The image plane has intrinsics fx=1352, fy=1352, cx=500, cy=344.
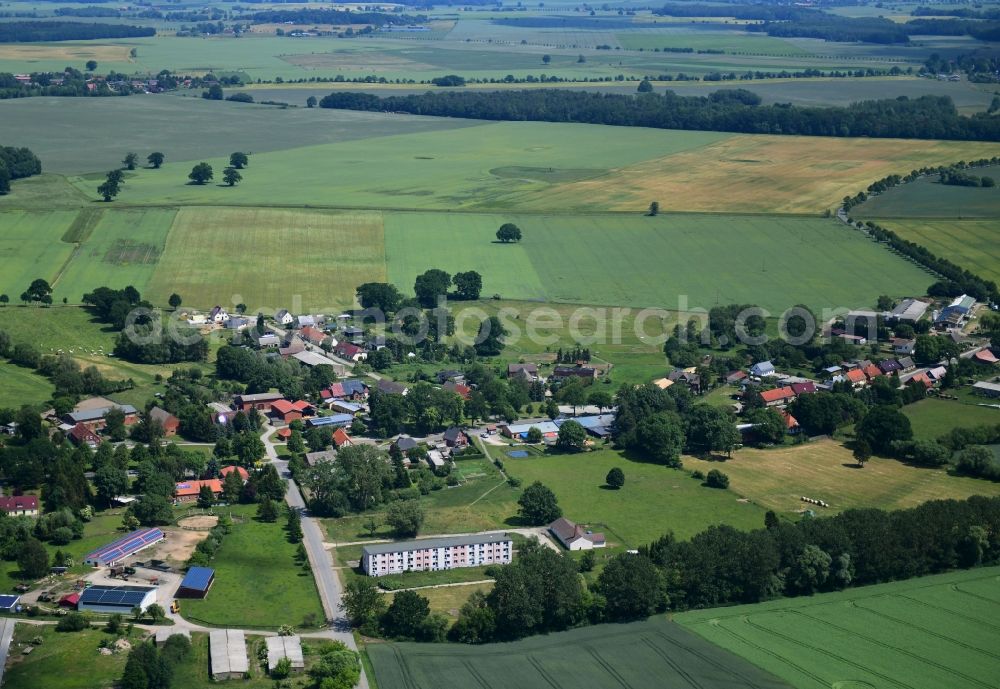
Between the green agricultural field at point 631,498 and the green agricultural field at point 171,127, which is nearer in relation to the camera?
the green agricultural field at point 631,498

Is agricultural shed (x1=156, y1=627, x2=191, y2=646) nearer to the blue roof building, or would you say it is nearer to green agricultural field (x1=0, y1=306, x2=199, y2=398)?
the blue roof building

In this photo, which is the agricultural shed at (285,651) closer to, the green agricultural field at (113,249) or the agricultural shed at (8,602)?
the agricultural shed at (8,602)

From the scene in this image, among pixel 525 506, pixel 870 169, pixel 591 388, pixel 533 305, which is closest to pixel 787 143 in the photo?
pixel 870 169

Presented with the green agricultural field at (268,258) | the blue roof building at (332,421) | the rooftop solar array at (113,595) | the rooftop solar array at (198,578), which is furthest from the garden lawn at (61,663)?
the green agricultural field at (268,258)

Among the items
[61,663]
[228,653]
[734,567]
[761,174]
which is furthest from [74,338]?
[761,174]

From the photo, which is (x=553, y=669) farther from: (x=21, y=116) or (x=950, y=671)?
(x=21, y=116)

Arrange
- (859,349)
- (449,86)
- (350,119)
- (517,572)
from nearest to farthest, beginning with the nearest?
(517,572) → (859,349) → (350,119) → (449,86)
